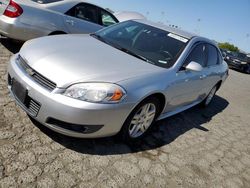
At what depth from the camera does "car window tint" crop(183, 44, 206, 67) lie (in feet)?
14.1

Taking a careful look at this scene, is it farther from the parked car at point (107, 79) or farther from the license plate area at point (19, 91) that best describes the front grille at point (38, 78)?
the license plate area at point (19, 91)

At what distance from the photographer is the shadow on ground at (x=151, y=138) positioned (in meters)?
3.30

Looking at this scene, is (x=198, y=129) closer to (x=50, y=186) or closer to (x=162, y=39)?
(x=162, y=39)

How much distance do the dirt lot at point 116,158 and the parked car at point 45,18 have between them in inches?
44.2

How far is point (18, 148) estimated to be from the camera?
2963 mm

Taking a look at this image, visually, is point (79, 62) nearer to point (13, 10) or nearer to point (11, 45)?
point (13, 10)

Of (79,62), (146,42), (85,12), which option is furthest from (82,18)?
(79,62)

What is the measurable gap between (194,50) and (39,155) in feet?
9.49

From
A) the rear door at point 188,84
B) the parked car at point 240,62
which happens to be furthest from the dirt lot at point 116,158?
the parked car at point 240,62

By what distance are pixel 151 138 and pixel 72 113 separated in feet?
5.19

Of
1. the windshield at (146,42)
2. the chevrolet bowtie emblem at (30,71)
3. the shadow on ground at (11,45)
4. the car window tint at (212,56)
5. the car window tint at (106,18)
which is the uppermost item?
the windshield at (146,42)

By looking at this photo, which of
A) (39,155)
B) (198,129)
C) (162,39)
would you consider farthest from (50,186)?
(198,129)

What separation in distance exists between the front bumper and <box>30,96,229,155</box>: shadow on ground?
28cm

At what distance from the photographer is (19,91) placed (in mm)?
3152
